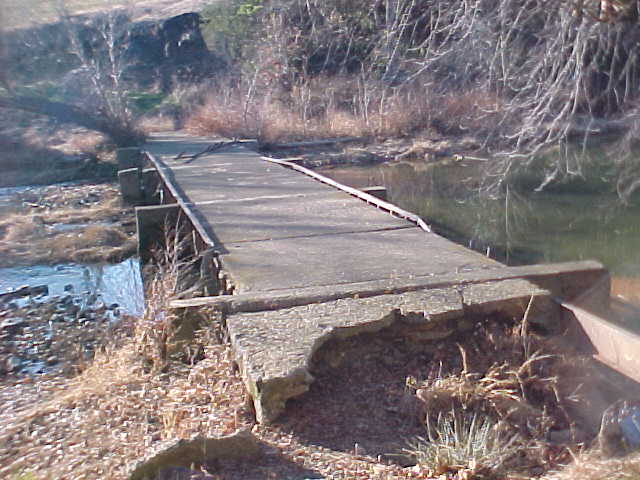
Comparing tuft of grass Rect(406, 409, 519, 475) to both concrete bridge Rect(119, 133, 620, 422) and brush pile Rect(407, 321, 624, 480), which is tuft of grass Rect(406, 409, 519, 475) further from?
A: concrete bridge Rect(119, 133, 620, 422)

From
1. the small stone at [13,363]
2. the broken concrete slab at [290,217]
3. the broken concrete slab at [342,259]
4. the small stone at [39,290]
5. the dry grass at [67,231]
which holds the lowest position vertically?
the dry grass at [67,231]

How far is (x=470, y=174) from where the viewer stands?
57.2ft

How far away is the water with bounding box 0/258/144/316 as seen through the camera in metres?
9.46

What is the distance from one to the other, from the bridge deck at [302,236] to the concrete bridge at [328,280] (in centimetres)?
1

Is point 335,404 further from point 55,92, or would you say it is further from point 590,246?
point 55,92

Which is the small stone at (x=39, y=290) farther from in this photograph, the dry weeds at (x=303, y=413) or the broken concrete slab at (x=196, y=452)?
the broken concrete slab at (x=196, y=452)

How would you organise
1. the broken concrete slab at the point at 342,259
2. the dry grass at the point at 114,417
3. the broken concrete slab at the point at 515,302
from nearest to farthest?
1. the dry grass at the point at 114,417
2. the broken concrete slab at the point at 515,302
3. the broken concrete slab at the point at 342,259

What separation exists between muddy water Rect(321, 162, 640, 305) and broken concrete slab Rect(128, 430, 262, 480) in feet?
18.9

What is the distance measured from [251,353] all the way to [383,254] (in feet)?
8.15

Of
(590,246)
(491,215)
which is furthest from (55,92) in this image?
(590,246)

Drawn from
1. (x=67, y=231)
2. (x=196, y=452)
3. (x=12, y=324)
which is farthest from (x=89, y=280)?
(x=196, y=452)

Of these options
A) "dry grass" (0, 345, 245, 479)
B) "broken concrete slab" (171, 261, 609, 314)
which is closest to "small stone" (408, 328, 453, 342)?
"broken concrete slab" (171, 261, 609, 314)

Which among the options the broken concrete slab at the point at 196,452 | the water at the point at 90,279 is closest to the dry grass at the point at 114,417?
the broken concrete slab at the point at 196,452

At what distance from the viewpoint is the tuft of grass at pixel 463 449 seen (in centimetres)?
409
